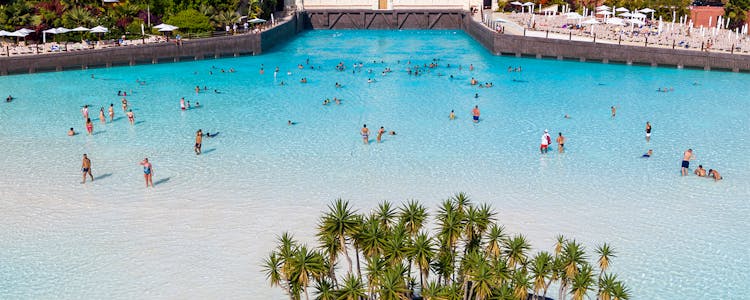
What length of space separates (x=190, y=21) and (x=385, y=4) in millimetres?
32815

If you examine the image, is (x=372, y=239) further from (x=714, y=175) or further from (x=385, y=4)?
(x=385, y=4)

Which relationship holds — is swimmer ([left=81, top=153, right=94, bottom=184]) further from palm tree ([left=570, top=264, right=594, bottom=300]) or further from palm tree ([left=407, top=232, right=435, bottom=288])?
palm tree ([left=570, top=264, right=594, bottom=300])

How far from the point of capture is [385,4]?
277 ft

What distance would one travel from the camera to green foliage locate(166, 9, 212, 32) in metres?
57.0

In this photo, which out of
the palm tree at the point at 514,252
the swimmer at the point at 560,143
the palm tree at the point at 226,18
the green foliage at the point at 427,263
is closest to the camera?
the green foliage at the point at 427,263

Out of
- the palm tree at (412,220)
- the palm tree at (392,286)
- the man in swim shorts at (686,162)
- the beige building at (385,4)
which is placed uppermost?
the beige building at (385,4)

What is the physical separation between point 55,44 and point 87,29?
307cm

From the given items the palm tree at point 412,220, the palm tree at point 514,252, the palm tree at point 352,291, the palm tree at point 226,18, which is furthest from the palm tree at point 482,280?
the palm tree at point 226,18

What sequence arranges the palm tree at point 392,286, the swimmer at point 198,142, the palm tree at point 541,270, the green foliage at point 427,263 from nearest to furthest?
the palm tree at point 392,286
the green foliage at point 427,263
the palm tree at point 541,270
the swimmer at point 198,142

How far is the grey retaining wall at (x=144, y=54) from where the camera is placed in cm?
4675

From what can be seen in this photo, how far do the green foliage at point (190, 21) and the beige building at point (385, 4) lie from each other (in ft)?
89.6

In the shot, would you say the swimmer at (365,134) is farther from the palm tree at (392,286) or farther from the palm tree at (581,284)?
the palm tree at (392,286)

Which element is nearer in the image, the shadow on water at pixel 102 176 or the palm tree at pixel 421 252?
the palm tree at pixel 421 252

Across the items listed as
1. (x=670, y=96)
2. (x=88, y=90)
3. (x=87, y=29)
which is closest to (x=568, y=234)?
(x=670, y=96)
